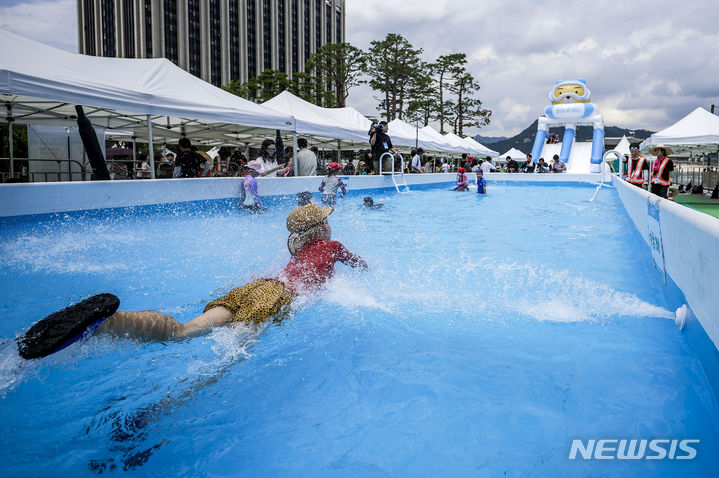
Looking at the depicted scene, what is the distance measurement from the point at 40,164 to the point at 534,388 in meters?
14.3

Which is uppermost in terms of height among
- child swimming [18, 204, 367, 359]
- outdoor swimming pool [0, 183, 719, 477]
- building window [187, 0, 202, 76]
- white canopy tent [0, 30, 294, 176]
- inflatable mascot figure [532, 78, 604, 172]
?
building window [187, 0, 202, 76]

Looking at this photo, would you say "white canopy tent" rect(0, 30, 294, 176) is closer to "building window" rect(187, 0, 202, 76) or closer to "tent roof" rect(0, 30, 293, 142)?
"tent roof" rect(0, 30, 293, 142)

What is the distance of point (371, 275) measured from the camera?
4.83 meters

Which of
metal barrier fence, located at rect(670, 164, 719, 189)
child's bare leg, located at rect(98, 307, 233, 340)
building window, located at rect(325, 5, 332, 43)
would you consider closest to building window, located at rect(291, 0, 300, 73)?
building window, located at rect(325, 5, 332, 43)

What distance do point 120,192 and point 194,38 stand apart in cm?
6335

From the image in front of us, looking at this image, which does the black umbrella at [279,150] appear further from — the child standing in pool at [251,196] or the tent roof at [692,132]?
the tent roof at [692,132]

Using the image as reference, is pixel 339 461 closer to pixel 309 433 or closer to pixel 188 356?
pixel 309 433

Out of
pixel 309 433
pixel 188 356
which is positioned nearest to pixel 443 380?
pixel 309 433

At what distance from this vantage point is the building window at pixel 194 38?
61.7 m

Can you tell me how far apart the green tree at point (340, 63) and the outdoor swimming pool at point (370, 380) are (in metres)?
36.2

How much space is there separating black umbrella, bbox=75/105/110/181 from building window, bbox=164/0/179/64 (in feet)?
191

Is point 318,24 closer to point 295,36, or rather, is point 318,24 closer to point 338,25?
point 295,36

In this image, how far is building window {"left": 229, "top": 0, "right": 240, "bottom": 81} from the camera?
219ft

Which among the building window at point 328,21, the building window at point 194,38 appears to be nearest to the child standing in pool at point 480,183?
the building window at point 194,38
